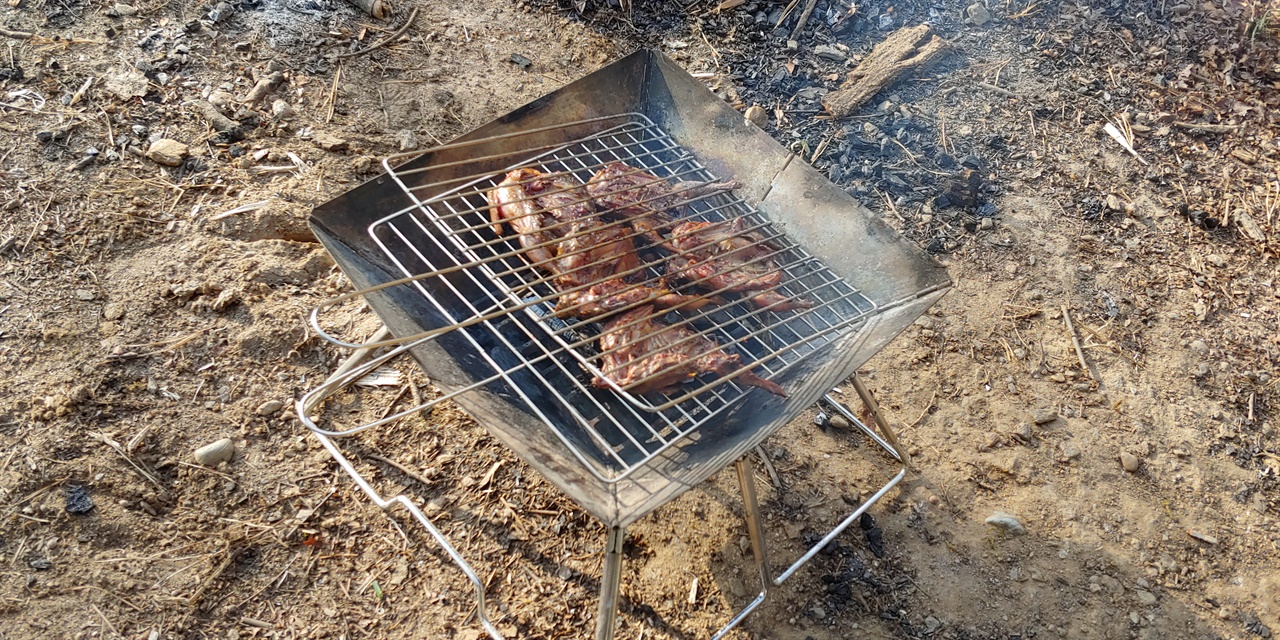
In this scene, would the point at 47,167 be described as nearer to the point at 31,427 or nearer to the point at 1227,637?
the point at 31,427

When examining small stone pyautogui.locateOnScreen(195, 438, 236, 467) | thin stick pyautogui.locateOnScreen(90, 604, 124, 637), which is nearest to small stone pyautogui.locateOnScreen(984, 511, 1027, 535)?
small stone pyautogui.locateOnScreen(195, 438, 236, 467)

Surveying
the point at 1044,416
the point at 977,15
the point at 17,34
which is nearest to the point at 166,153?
the point at 17,34

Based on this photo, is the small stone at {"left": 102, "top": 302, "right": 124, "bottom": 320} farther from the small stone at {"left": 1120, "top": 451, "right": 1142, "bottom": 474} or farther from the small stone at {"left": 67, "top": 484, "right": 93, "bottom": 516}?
the small stone at {"left": 1120, "top": 451, "right": 1142, "bottom": 474}

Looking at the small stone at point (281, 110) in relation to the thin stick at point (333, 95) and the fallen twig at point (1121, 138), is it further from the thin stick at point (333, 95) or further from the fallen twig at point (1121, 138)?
the fallen twig at point (1121, 138)

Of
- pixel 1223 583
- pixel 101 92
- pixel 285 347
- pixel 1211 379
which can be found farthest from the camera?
pixel 101 92

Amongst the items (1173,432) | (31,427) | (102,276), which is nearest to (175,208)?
(102,276)

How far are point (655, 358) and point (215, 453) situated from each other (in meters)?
1.86

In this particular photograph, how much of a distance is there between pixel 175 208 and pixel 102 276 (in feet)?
1.59

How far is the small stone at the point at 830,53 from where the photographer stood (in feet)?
16.7

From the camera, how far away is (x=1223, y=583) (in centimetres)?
312

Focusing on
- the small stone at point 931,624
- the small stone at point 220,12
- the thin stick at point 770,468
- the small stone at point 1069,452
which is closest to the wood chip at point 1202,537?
the small stone at point 1069,452

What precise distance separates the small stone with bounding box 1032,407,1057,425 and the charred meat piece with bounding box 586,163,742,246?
183 centimetres

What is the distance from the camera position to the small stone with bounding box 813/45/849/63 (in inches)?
200

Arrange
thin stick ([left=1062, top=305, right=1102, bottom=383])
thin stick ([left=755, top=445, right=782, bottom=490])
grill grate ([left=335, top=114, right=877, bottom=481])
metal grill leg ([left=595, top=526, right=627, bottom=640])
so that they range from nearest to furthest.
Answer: metal grill leg ([left=595, top=526, right=627, bottom=640]), grill grate ([left=335, top=114, right=877, bottom=481]), thin stick ([left=755, top=445, right=782, bottom=490]), thin stick ([left=1062, top=305, right=1102, bottom=383])
